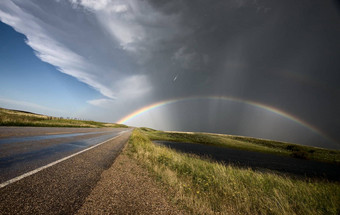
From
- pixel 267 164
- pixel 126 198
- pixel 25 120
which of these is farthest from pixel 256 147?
pixel 25 120

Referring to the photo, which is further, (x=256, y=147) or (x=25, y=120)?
Result: (x=256, y=147)

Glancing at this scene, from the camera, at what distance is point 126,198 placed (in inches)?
128

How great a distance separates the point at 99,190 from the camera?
337 centimetres

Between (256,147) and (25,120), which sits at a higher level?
(25,120)

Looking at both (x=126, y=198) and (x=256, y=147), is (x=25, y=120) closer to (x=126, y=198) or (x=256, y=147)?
(x=126, y=198)

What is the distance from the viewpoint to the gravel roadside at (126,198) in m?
2.69

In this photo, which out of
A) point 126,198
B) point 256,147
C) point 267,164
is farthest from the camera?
point 256,147

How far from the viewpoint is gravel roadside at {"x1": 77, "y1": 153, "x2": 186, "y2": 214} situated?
269 cm

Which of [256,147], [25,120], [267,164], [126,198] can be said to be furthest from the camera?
[256,147]

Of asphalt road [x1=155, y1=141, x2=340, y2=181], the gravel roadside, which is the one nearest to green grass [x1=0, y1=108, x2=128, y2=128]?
the gravel roadside

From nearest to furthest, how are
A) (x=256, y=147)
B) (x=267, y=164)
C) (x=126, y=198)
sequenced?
1. (x=126, y=198)
2. (x=267, y=164)
3. (x=256, y=147)

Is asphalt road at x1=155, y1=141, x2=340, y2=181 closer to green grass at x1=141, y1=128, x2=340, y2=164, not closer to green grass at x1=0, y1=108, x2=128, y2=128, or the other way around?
green grass at x1=141, y1=128, x2=340, y2=164

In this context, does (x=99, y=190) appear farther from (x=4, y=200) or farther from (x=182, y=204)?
(x=182, y=204)

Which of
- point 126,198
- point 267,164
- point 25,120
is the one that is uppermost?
point 25,120
